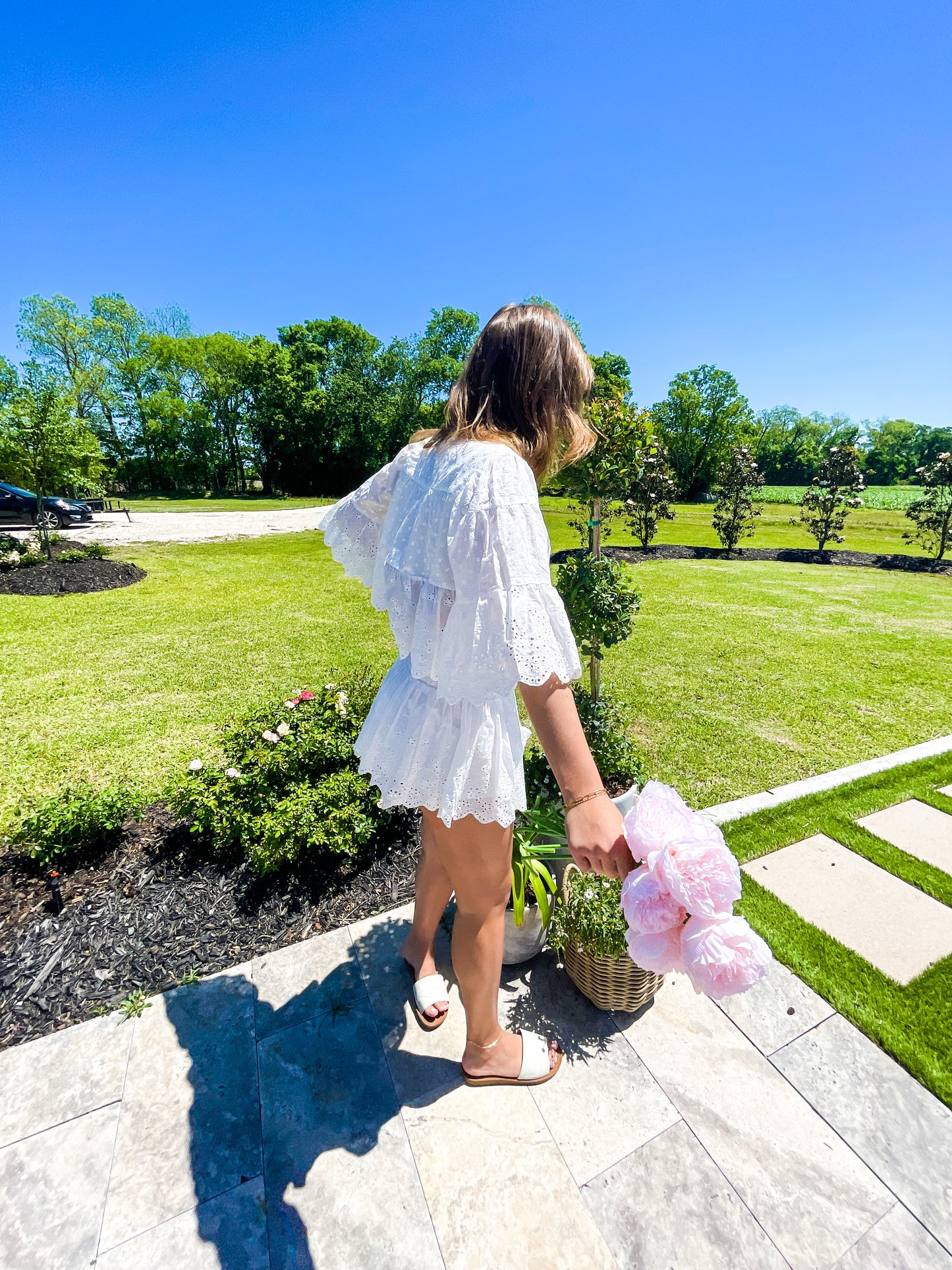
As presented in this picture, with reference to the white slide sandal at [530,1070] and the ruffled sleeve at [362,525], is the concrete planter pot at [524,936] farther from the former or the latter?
the ruffled sleeve at [362,525]

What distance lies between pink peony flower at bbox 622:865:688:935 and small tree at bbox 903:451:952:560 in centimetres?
1606

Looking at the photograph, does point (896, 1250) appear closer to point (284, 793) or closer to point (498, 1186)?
point (498, 1186)

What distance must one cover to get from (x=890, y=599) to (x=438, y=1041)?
10266 mm

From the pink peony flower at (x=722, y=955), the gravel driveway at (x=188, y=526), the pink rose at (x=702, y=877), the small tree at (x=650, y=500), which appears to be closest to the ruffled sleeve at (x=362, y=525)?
the pink rose at (x=702, y=877)

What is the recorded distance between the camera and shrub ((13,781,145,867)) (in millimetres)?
2322

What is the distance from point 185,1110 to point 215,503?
29.4 metres

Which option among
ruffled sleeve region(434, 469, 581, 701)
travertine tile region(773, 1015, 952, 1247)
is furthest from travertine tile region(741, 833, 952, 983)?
ruffled sleeve region(434, 469, 581, 701)

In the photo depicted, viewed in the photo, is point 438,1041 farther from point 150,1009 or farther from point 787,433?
point 787,433

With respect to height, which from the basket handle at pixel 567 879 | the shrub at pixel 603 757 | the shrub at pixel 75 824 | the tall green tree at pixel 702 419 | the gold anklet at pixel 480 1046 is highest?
the tall green tree at pixel 702 419

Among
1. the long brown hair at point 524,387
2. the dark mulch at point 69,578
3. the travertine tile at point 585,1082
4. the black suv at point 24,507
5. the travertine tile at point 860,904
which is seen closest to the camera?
the long brown hair at point 524,387

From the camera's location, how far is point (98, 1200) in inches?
51.6

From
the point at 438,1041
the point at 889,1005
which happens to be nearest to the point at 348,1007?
the point at 438,1041

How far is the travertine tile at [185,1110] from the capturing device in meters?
1.32

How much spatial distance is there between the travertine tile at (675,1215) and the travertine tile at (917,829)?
2017 mm
